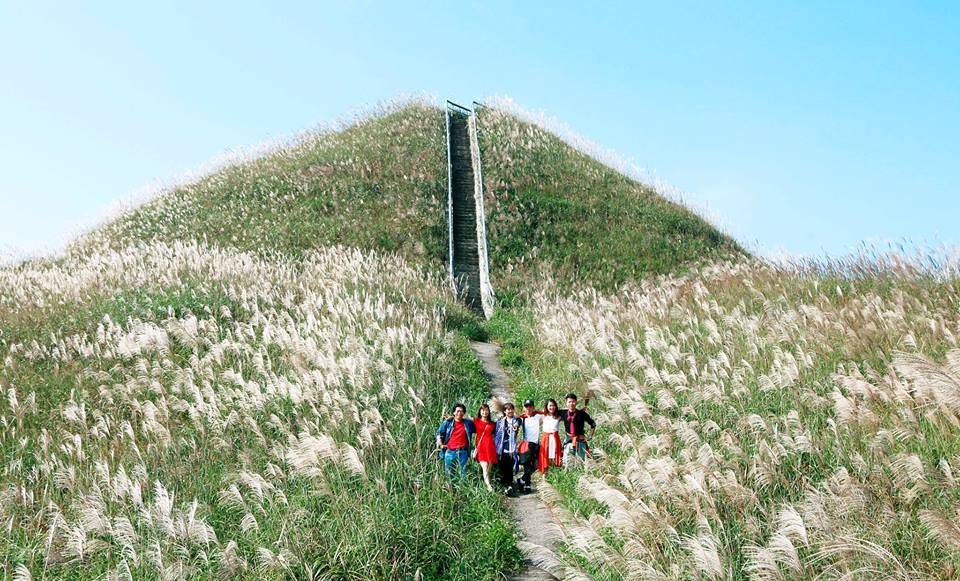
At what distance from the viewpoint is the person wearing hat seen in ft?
31.6

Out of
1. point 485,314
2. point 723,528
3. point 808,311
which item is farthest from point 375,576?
point 485,314

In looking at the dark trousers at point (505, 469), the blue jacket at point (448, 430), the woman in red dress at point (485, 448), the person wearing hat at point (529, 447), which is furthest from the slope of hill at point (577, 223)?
the blue jacket at point (448, 430)

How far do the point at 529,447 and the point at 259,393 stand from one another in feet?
12.0

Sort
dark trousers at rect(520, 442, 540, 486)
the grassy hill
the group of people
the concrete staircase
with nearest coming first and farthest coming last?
the grassy hill
the group of people
dark trousers at rect(520, 442, 540, 486)
the concrete staircase

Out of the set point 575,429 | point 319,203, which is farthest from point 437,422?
point 319,203

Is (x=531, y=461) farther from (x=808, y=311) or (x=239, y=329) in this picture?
(x=239, y=329)

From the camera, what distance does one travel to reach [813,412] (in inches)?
317

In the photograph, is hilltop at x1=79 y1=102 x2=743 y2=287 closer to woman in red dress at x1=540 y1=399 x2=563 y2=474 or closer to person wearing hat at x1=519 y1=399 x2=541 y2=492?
person wearing hat at x1=519 y1=399 x2=541 y2=492

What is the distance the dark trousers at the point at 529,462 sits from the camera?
9.65m

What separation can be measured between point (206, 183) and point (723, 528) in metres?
34.3

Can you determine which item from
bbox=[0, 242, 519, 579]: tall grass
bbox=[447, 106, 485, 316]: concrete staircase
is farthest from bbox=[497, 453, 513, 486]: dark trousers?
bbox=[447, 106, 485, 316]: concrete staircase

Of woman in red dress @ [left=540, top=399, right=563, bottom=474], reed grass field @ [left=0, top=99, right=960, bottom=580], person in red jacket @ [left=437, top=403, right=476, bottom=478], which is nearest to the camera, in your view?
reed grass field @ [left=0, top=99, right=960, bottom=580]

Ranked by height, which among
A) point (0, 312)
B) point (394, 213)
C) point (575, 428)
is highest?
point (394, 213)

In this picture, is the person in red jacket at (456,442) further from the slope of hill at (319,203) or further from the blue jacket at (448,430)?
the slope of hill at (319,203)
